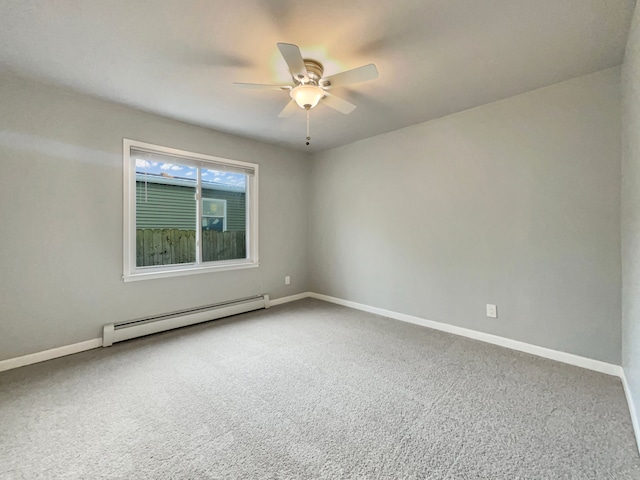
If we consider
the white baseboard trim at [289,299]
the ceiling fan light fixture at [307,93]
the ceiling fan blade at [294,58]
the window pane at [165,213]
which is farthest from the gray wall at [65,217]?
the ceiling fan blade at [294,58]

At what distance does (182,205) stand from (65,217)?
111 centimetres

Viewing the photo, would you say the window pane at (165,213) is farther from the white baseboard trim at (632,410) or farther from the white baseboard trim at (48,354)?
the white baseboard trim at (632,410)

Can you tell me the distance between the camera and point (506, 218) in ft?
8.82

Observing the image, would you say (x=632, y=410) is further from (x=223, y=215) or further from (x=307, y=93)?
(x=223, y=215)

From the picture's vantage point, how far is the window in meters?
3.01

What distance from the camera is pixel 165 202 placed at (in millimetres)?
3277

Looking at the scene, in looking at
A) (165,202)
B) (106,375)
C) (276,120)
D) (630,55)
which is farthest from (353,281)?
(630,55)

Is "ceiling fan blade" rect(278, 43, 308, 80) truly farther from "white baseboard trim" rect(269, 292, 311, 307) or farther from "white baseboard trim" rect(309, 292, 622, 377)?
"white baseboard trim" rect(269, 292, 311, 307)

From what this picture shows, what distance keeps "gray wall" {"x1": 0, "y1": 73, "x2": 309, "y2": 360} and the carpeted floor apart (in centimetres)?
37

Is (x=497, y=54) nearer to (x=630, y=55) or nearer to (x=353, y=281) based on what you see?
(x=630, y=55)

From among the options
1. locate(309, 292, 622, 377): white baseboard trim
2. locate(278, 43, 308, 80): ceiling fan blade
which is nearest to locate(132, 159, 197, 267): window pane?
locate(278, 43, 308, 80): ceiling fan blade

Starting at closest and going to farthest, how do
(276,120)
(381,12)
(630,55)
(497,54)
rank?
(381,12), (630,55), (497,54), (276,120)

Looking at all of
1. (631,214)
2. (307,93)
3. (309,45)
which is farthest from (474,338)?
(309,45)

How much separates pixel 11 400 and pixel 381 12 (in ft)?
11.3
